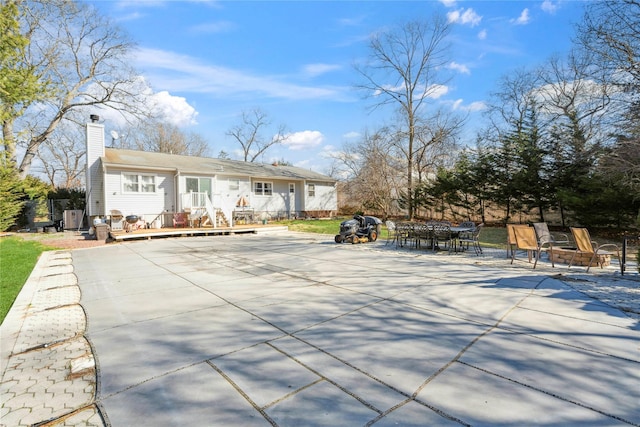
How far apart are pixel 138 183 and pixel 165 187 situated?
A: 4.24 ft

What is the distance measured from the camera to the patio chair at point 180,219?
16359 millimetres

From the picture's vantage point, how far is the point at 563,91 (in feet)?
61.3

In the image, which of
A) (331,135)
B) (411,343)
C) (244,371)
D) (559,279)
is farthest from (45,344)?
(331,135)

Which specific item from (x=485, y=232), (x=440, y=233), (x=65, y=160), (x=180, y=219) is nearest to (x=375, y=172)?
(x=485, y=232)

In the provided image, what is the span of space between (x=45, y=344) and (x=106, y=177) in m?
13.8

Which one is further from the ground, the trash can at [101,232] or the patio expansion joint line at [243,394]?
the trash can at [101,232]

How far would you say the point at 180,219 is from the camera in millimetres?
16484

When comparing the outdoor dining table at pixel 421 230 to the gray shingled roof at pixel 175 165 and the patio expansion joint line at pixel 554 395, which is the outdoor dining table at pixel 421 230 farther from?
the gray shingled roof at pixel 175 165

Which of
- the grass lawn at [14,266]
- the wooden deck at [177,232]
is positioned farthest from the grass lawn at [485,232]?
the grass lawn at [14,266]

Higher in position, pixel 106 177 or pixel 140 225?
pixel 106 177

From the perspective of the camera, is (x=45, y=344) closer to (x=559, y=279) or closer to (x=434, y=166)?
(x=559, y=279)

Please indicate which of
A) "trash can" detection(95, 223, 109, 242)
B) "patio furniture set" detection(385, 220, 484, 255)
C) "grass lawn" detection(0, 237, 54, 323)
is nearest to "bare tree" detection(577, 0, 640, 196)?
"patio furniture set" detection(385, 220, 484, 255)

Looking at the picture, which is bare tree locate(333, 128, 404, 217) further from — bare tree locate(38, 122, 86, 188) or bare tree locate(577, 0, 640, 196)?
bare tree locate(38, 122, 86, 188)

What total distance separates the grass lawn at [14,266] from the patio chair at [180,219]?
5724 mm
